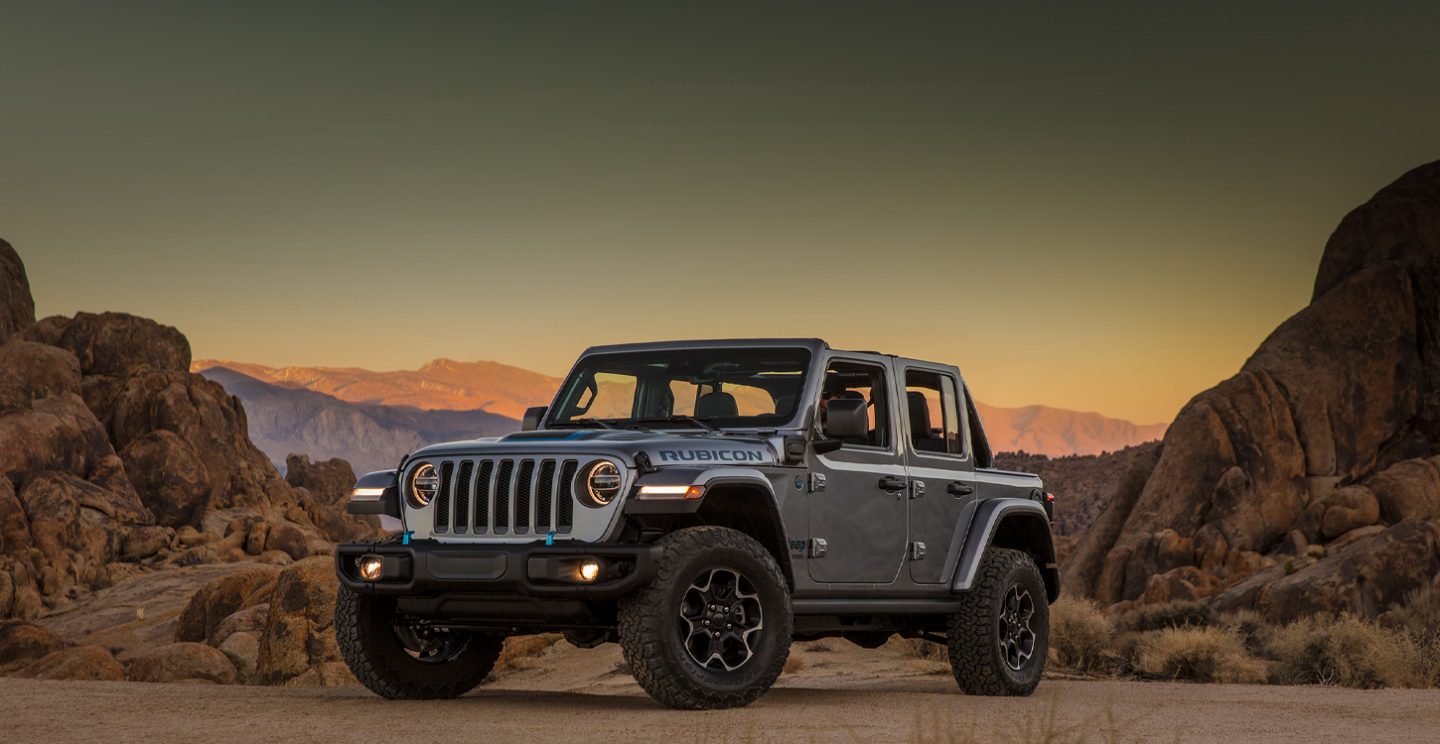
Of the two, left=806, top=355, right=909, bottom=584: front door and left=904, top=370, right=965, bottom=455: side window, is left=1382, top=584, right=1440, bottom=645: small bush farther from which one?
left=806, top=355, right=909, bottom=584: front door

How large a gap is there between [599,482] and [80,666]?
23894 mm

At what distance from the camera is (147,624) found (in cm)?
5638

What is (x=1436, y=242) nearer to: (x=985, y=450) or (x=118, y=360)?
(x=985, y=450)

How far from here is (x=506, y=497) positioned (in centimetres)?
979

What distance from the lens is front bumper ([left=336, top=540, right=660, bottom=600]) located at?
30.5 ft

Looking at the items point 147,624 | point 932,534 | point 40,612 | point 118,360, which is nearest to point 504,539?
point 932,534

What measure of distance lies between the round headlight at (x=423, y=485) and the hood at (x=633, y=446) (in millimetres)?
94

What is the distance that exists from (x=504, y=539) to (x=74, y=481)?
69.6 m

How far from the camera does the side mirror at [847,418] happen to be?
10.3 meters

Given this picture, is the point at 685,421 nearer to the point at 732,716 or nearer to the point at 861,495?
the point at 861,495

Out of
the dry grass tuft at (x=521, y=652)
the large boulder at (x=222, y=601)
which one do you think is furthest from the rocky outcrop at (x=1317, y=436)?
the dry grass tuft at (x=521, y=652)

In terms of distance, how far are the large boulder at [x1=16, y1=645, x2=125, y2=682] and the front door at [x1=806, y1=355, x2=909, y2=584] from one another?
22.0m

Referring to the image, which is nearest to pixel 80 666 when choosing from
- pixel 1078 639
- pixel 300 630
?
pixel 300 630

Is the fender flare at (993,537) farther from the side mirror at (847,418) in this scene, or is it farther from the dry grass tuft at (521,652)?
the dry grass tuft at (521,652)
